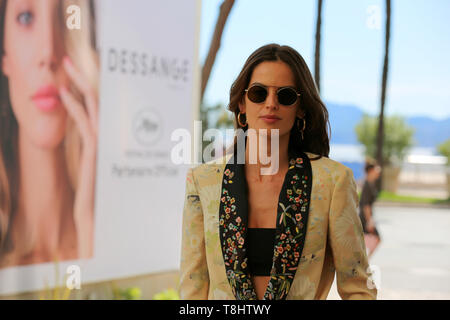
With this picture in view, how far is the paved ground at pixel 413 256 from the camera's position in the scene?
6254 millimetres

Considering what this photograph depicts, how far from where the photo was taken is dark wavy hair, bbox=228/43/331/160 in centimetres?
119

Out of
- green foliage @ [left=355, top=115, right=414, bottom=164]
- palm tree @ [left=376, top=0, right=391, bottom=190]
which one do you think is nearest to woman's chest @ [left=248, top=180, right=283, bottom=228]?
palm tree @ [left=376, top=0, right=391, bottom=190]

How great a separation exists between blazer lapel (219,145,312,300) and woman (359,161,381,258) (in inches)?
180

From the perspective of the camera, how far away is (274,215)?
1161 mm

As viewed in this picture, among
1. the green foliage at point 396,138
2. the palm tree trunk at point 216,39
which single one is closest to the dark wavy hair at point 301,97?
the palm tree trunk at point 216,39

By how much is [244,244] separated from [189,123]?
3079 mm

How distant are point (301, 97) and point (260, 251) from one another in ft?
1.18

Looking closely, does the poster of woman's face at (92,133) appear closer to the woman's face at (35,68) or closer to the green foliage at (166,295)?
the woman's face at (35,68)

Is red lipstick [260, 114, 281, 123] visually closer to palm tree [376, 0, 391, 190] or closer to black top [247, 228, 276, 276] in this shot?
black top [247, 228, 276, 276]

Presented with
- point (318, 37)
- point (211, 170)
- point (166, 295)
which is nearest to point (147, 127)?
point (166, 295)

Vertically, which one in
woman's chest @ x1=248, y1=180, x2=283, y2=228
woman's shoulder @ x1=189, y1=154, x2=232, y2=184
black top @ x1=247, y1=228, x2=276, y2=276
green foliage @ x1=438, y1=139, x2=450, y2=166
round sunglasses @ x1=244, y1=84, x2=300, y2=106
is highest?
round sunglasses @ x1=244, y1=84, x2=300, y2=106

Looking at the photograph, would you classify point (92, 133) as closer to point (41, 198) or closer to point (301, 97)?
point (41, 198)

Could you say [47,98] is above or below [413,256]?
above

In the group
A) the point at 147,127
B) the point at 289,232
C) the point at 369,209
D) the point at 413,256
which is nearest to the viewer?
the point at 289,232
